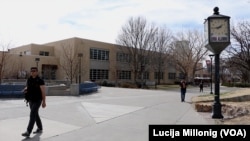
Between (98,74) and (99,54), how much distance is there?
12.8 feet

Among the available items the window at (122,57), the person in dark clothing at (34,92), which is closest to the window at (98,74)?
the window at (122,57)

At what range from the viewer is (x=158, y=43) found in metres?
64.0

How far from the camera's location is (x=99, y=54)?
6050 cm

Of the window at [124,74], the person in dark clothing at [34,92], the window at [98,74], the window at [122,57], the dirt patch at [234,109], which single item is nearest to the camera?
the person in dark clothing at [34,92]

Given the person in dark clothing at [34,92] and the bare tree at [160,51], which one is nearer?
the person in dark clothing at [34,92]

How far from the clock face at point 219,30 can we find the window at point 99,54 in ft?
153

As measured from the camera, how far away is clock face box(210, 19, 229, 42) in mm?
12328

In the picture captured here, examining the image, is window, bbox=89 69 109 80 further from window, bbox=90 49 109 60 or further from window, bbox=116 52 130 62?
window, bbox=116 52 130 62

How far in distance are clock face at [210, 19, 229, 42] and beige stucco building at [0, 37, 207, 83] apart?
37.5m

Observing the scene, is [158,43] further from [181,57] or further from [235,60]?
[235,60]

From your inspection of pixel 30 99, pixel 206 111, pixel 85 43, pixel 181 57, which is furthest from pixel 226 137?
pixel 181 57

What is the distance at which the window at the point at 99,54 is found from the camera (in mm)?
58625

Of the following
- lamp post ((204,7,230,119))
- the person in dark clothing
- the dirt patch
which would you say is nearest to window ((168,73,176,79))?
the dirt patch

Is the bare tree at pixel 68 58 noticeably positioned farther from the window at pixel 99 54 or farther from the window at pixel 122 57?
the window at pixel 122 57
